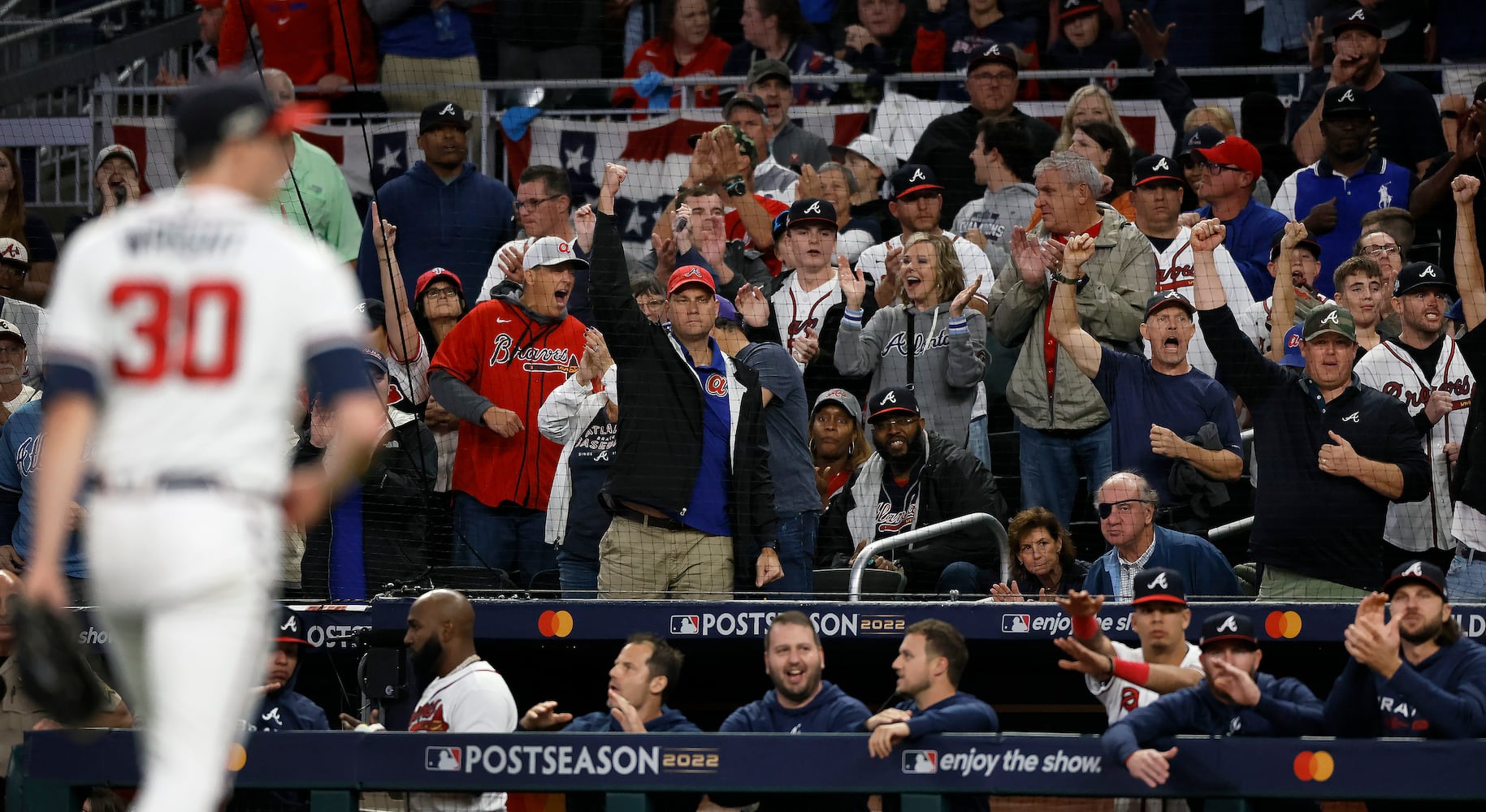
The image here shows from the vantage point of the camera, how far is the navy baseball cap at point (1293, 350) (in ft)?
29.0

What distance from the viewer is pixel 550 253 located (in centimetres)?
886

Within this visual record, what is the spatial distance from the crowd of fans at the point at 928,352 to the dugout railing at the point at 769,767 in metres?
1.38

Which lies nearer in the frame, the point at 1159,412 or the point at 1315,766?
the point at 1315,766

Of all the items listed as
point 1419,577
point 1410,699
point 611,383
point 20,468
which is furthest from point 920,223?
point 20,468

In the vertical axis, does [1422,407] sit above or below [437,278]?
below

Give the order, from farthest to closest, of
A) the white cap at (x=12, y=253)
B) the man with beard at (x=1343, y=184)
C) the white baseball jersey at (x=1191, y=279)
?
the white cap at (x=12, y=253)
the man with beard at (x=1343, y=184)
the white baseball jersey at (x=1191, y=279)

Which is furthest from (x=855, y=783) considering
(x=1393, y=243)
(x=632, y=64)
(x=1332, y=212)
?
(x=632, y=64)

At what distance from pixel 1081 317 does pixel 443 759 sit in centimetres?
396

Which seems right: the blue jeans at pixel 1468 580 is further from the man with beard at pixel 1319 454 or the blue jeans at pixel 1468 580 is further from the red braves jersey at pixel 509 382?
the red braves jersey at pixel 509 382

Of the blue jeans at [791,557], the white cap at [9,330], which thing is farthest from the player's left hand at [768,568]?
the white cap at [9,330]

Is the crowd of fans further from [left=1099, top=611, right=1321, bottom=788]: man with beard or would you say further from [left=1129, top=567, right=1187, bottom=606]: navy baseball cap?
[left=1099, top=611, right=1321, bottom=788]: man with beard

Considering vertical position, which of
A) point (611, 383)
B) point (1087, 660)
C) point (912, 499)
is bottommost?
point (1087, 660)

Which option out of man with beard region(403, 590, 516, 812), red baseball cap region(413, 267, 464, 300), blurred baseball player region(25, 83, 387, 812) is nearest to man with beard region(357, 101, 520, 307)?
red baseball cap region(413, 267, 464, 300)

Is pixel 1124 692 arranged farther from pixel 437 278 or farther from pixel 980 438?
pixel 437 278
